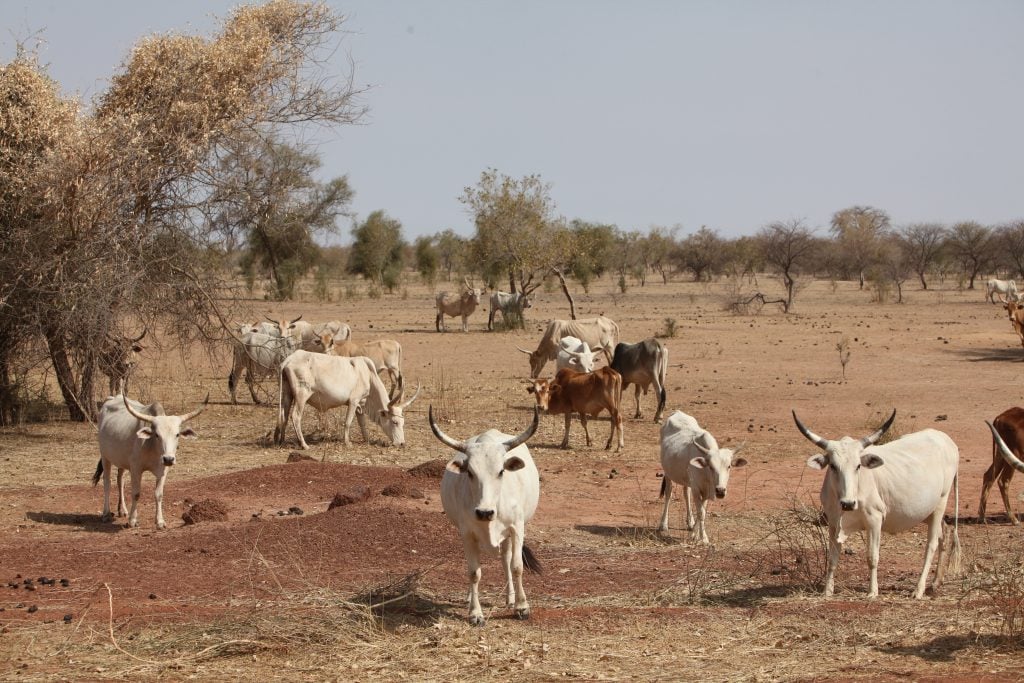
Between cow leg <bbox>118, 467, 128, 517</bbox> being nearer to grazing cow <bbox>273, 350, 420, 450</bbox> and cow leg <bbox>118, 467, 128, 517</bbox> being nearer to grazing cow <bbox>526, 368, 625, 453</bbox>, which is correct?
grazing cow <bbox>273, 350, 420, 450</bbox>

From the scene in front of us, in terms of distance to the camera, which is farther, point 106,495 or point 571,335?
point 571,335

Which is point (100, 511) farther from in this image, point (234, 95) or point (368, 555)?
point (234, 95)

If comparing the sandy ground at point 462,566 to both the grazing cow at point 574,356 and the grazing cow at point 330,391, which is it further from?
the grazing cow at point 574,356

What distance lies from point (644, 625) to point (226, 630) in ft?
9.15

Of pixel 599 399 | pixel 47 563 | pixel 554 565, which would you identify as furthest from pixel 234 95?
pixel 554 565

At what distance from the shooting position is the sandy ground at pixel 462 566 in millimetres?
7309

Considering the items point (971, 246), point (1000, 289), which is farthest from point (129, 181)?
point (971, 246)

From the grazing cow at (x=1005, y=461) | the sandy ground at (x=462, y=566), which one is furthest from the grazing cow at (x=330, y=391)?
the grazing cow at (x=1005, y=461)

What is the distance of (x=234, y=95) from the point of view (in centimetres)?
1817

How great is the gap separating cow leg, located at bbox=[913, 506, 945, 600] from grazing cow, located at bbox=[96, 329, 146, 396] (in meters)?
11.9

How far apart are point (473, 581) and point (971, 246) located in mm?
57353

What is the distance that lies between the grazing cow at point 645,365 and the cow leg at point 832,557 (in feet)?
33.4

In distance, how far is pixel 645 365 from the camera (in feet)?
63.9

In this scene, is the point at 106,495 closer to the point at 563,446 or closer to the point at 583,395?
the point at 563,446
